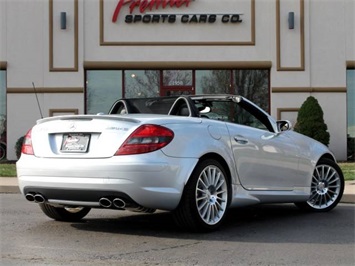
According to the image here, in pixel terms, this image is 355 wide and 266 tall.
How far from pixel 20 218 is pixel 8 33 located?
1236cm

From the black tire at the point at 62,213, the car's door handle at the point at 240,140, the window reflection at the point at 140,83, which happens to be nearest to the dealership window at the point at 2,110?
the window reflection at the point at 140,83

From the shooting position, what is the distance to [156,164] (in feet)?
17.9

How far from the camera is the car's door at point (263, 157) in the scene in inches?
251

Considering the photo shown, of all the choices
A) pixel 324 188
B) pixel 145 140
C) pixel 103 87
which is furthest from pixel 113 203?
pixel 103 87

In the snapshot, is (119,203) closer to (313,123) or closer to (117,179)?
(117,179)

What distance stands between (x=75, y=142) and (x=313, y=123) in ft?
40.9

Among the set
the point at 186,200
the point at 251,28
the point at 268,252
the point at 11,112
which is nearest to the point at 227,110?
Result: the point at 186,200

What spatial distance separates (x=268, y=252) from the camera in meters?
5.12

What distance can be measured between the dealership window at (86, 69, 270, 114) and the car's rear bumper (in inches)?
501

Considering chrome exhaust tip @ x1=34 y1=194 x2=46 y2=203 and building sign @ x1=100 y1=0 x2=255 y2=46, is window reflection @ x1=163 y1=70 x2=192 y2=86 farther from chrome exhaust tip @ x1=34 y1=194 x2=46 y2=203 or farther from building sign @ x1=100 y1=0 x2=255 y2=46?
chrome exhaust tip @ x1=34 y1=194 x2=46 y2=203

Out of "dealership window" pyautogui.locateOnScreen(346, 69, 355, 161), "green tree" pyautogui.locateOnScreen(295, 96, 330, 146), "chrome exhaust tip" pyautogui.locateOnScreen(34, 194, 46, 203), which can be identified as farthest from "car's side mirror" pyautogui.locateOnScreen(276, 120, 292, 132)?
"dealership window" pyautogui.locateOnScreen(346, 69, 355, 161)

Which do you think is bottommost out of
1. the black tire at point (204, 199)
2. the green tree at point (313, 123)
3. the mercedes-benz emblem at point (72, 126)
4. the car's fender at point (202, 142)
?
the black tire at point (204, 199)

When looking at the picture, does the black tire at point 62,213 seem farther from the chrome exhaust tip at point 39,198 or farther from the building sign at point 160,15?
the building sign at point 160,15

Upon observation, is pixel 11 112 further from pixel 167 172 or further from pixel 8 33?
pixel 167 172
